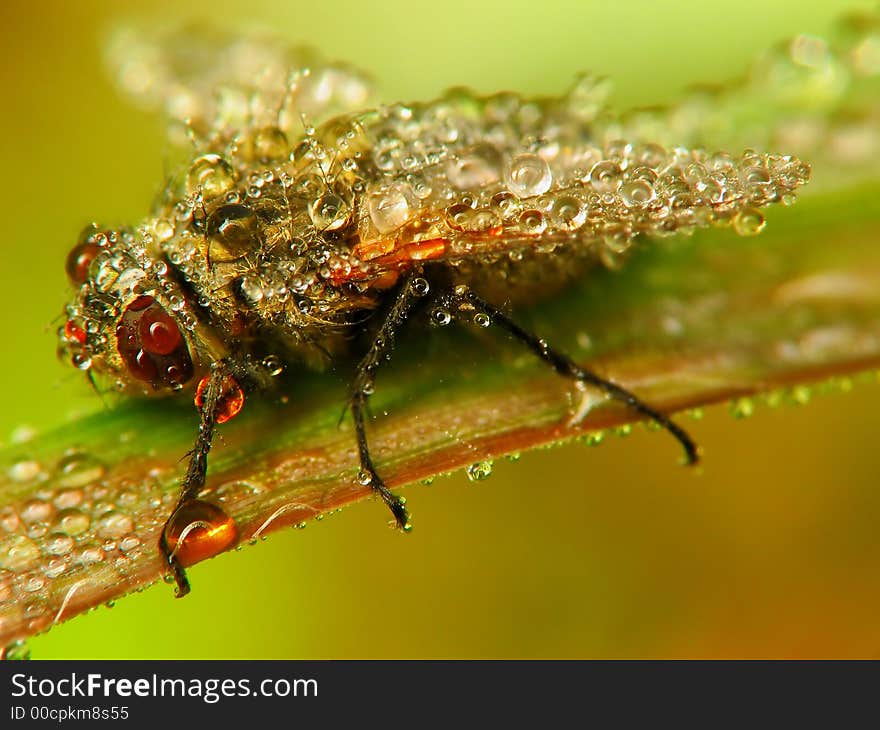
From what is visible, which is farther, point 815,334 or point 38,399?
point 38,399

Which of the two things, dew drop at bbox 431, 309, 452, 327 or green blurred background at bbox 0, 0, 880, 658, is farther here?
green blurred background at bbox 0, 0, 880, 658

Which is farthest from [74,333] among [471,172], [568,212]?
[568,212]

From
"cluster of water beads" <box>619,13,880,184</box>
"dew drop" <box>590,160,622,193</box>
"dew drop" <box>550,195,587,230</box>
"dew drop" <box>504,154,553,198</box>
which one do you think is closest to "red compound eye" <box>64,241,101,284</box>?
"dew drop" <box>504,154,553,198</box>

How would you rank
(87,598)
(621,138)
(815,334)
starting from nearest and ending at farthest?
(87,598), (815,334), (621,138)

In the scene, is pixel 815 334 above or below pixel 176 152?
below

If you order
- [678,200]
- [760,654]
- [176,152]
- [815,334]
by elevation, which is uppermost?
[176,152]

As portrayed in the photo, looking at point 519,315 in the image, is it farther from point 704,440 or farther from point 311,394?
point 704,440

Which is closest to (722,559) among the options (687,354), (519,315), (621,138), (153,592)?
(687,354)

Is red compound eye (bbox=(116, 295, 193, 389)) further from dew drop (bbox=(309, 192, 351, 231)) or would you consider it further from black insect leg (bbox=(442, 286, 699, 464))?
black insect leg (bbox=(442, 286, 699, 464))

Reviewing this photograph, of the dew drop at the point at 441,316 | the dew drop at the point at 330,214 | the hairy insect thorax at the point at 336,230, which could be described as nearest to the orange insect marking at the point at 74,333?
the hairy insect thorax at the point at 336,230
